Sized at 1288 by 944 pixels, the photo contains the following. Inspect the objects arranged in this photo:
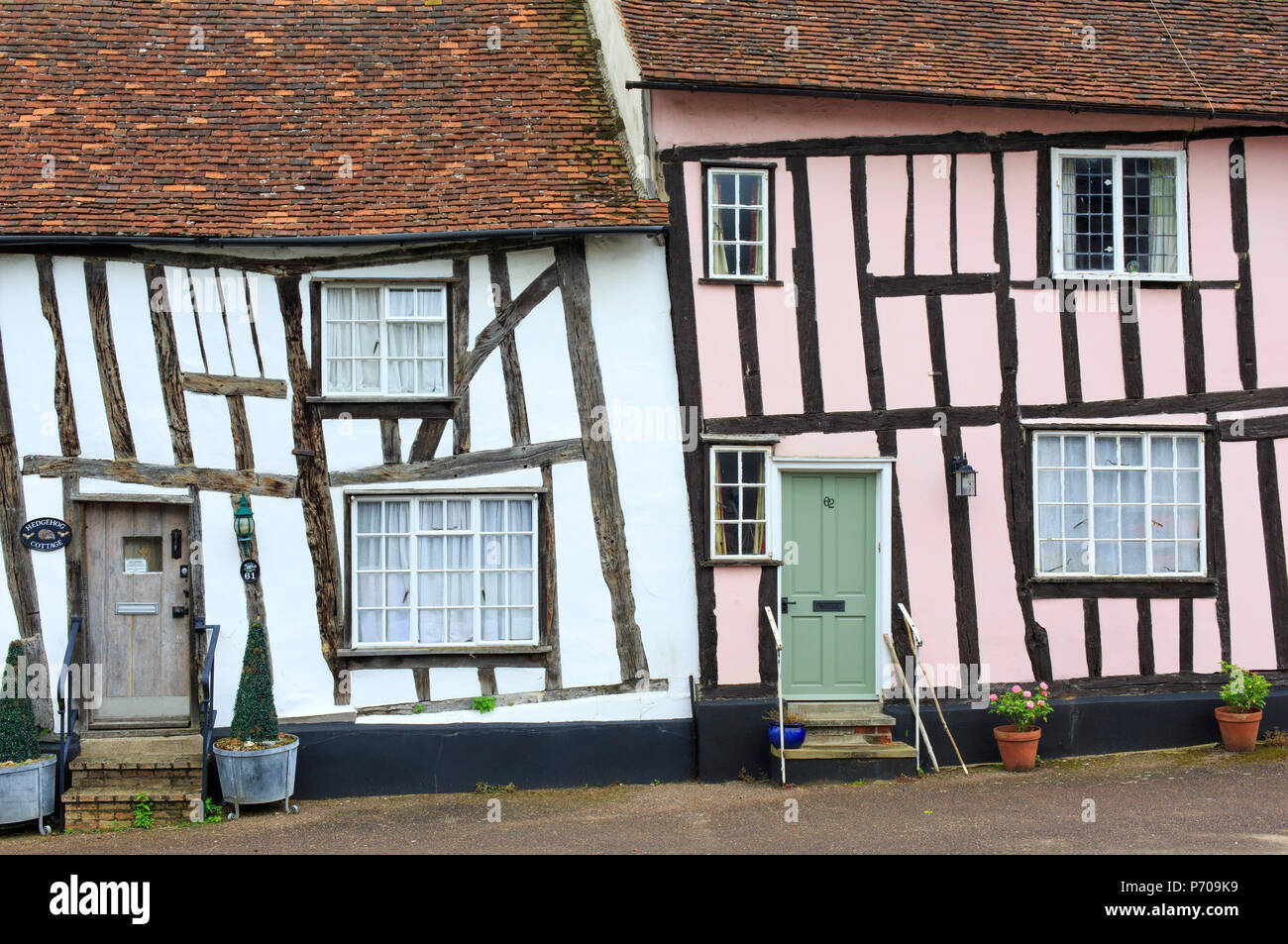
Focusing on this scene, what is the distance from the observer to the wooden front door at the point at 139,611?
12.0 meters

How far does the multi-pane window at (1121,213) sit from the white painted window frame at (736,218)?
110 inches

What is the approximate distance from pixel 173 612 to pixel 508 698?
3154mm

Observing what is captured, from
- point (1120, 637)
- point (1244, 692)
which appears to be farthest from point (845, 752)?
point (1244, 692)

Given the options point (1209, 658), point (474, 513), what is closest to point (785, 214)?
point (474, 513)

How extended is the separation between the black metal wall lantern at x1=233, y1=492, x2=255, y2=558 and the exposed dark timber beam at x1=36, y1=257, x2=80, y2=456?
1.60 m

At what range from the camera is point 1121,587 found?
12.5m

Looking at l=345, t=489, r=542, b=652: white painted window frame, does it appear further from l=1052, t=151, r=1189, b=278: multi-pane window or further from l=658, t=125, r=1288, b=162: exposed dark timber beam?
l=1052, t=151, r=1189, b=278: multi-pane window

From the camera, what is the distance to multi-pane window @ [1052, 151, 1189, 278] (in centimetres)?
1266

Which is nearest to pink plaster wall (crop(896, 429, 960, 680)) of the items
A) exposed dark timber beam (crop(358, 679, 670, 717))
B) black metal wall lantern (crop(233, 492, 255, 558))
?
exposed dark timber beam (crop(358, 679, 670, 717))

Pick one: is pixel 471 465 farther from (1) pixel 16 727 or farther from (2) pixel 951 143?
(2) pixel 951 143

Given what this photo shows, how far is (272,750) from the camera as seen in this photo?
36.7 ft

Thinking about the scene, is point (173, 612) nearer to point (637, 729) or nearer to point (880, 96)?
point (637, 729)

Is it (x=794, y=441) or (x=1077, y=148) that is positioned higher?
(x=1077, y=148)

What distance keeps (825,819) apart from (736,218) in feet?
17.9
